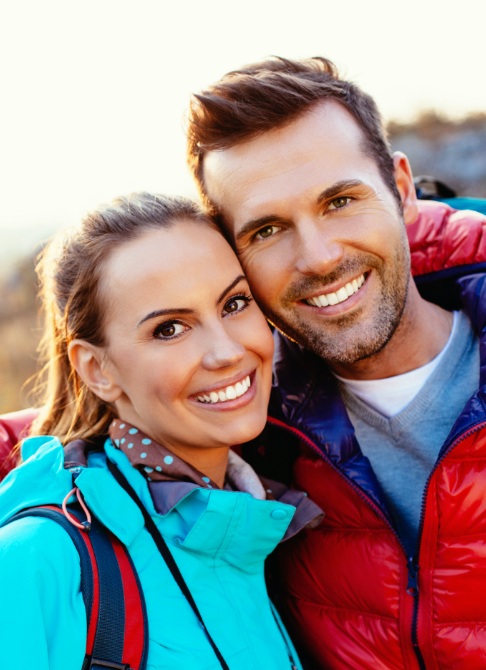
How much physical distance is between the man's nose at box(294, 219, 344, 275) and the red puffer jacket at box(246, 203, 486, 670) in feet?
1.66

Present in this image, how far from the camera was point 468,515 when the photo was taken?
2.26 meters

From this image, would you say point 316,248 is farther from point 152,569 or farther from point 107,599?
point 107,599

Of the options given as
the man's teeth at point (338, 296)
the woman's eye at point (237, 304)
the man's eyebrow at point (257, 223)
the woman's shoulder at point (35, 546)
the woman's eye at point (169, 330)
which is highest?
the man's eyebrow at point (257, 223)

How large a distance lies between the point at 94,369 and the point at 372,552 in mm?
1165

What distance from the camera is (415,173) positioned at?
8914 mm

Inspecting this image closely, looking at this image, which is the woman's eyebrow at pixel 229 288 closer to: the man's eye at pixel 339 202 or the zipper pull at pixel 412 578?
the man's eye at pixel 339 202

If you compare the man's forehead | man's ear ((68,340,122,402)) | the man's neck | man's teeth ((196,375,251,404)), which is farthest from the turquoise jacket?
the man's forehead

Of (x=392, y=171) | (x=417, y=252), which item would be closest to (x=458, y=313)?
(x=417, y=252)

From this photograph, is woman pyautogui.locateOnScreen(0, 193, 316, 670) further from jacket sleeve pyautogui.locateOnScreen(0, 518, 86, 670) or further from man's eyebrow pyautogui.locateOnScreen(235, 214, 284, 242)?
man's eyebrow pyautogui.locateOnScreen(235, 214, 284, 242)

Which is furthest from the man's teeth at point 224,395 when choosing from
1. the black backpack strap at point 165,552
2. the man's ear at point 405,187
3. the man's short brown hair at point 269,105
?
the man's ear at point 405,187

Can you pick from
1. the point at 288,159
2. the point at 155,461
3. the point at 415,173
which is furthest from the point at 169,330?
the point at 415,173

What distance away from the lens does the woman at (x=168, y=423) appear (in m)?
1.98

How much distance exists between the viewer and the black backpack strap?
1966mm

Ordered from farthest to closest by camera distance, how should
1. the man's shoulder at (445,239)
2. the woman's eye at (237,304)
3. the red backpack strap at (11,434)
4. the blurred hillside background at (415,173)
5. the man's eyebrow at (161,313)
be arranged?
1. the blurred hillside background at (415,173)
2. the man's shoulder at (445,239)
3. the red backpack strap at (11,434)
4. the woman's eye at (237,304)
5. the man's eyebrow at (161,313)
